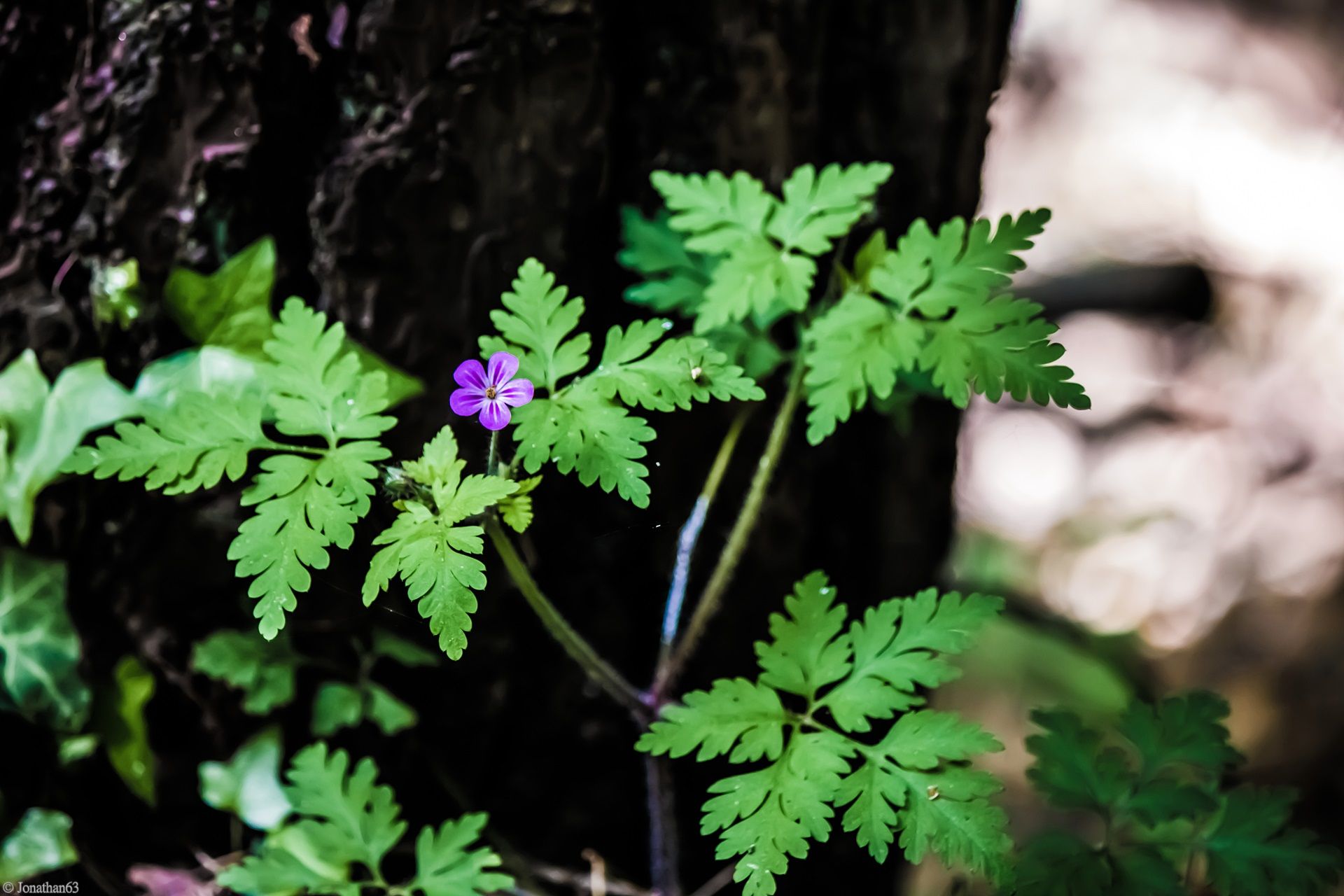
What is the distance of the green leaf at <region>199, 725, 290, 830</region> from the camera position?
1411 mm

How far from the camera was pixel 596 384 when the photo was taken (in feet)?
3.11

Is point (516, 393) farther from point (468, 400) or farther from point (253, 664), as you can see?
point (253, 664)

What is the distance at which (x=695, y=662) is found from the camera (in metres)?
1.61

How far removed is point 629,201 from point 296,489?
0.71 meters

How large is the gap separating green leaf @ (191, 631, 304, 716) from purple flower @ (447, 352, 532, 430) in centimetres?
70

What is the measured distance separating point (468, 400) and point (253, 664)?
2.41 feet

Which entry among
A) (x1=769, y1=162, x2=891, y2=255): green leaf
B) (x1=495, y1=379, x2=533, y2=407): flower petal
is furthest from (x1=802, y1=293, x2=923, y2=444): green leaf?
(x1=495, y1=379, x2=533, y2=407): flower petal

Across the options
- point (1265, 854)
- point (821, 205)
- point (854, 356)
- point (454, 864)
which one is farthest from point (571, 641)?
point (1265, 854)

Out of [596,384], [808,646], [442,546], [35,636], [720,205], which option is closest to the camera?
[442,546]

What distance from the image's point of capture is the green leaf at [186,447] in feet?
3.10

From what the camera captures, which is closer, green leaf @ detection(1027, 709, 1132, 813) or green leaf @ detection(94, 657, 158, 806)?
green leaf @ detection(1027, 709, 1132, 813)

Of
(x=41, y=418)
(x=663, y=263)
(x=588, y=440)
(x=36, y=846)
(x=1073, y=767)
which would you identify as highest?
(x=663, y=263)

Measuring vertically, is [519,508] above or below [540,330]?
below

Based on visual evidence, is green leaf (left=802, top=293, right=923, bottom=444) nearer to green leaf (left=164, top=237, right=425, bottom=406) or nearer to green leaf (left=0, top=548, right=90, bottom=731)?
green leaf (left=164, top=237, right=425, bottom=406)
